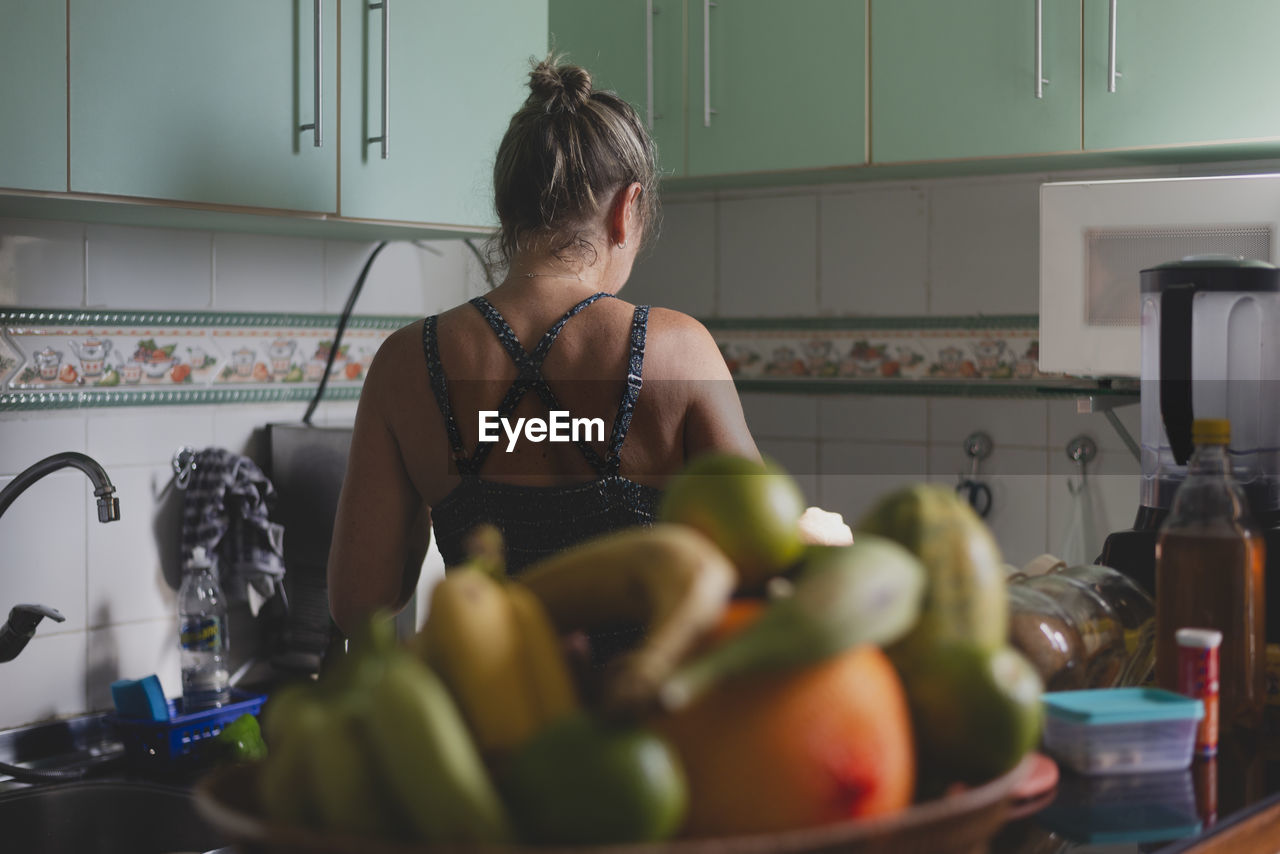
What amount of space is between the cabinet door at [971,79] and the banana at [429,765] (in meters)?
1.94

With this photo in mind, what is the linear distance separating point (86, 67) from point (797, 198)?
5.10 feet

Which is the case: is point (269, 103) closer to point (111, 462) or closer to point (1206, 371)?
point (111, 462)

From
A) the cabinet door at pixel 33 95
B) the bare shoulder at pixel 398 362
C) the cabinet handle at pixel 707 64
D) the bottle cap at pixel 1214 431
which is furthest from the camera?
the cabinet handle at pixel 707 64

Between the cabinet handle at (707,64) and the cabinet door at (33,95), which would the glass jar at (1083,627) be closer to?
the cabinet door at (33,95)

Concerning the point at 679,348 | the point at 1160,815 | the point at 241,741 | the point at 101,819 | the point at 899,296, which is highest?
the point at 899,296

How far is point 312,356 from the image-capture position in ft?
7.96

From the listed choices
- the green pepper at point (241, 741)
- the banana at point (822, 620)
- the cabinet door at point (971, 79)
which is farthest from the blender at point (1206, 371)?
the green pepper at point (241, 741)

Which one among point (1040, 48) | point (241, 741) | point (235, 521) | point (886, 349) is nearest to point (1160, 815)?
point (241, 741)

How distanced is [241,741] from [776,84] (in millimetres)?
1474

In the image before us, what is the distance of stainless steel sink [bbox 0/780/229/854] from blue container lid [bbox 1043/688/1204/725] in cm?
119

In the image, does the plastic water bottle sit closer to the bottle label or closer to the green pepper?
the bottle label

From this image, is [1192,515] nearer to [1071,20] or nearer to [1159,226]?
[1159,226]

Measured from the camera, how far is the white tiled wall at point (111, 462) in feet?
6.41

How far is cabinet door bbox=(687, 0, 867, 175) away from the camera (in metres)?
2.32
